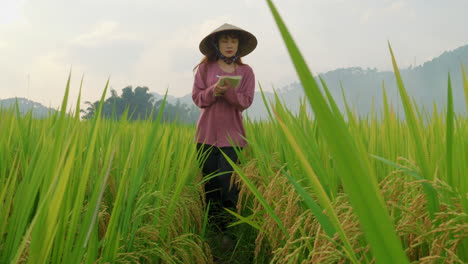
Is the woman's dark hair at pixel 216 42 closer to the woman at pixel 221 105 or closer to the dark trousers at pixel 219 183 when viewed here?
the woman at pixel 221 105

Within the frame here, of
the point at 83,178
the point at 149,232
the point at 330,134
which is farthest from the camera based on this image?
the point at 149,232

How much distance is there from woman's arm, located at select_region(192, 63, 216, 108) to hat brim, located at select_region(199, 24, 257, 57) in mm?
150

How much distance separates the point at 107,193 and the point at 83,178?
735mm

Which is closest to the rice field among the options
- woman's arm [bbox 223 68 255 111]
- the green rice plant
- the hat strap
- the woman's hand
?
the green rice plant

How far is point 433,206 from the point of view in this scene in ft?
2.51

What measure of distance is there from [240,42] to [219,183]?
128cm

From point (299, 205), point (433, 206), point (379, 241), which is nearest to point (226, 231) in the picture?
point (299, 205)

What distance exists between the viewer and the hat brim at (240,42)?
2958 mm

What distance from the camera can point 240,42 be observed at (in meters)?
3.22

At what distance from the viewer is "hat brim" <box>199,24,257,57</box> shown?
116 inches

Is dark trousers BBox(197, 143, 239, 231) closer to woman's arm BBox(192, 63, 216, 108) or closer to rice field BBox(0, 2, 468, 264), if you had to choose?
→ woman's arm BBox(192, 63, 216, 108)

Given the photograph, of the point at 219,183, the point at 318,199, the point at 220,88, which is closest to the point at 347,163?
the point at 318,199

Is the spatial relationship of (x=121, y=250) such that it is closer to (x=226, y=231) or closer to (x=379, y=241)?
(x=379, y=241)

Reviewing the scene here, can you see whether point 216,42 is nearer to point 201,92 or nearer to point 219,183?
point 201,92
